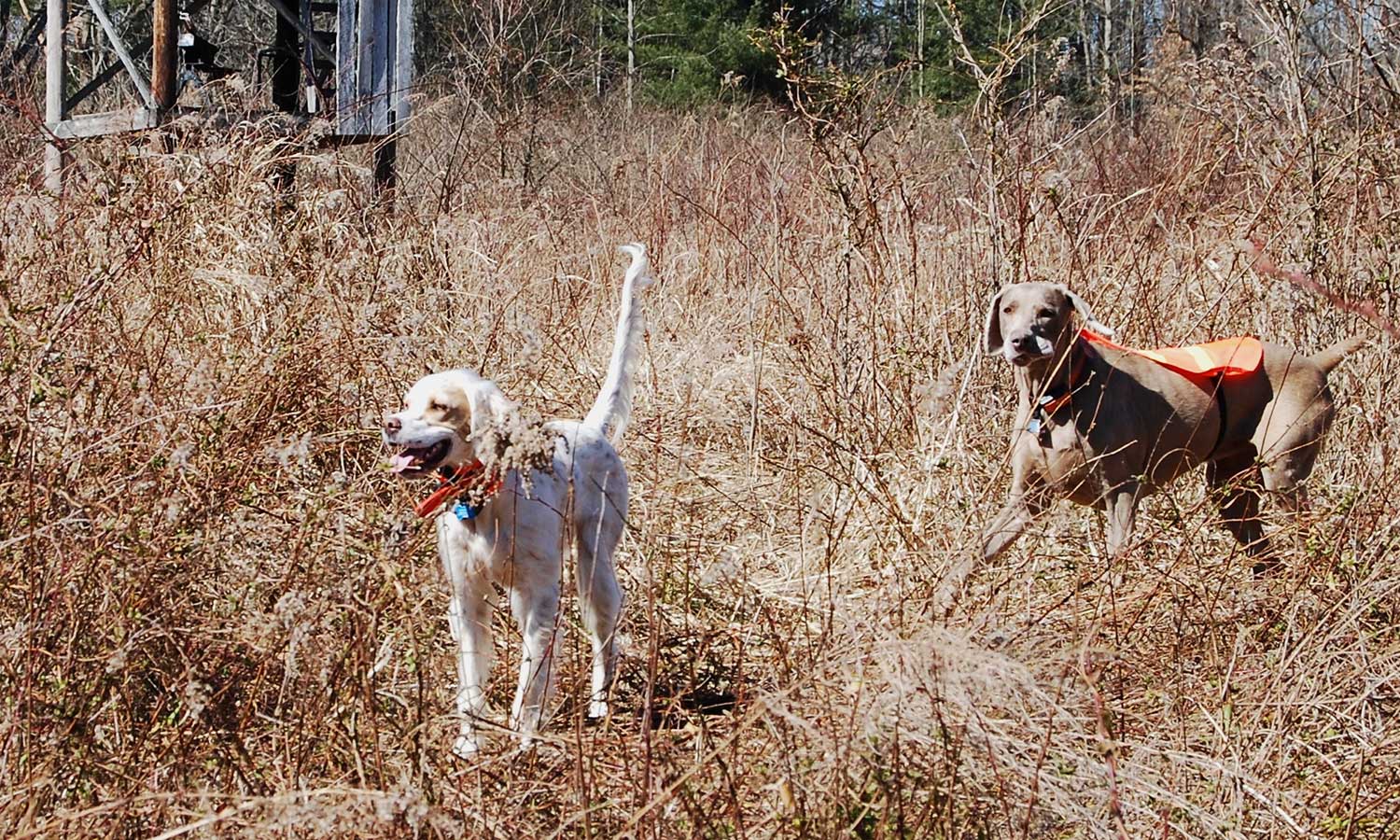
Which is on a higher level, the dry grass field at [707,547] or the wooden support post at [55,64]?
the wooden support post at [55,64]

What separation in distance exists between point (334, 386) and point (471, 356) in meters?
0.44

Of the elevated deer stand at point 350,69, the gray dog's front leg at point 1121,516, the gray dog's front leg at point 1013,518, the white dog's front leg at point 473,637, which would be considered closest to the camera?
the white dog's front leg at point 473,637

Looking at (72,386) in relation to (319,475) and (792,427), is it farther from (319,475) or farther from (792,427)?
(792,427)

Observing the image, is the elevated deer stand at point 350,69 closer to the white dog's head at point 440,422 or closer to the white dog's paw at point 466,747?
→ the white dog's head at point 440,422

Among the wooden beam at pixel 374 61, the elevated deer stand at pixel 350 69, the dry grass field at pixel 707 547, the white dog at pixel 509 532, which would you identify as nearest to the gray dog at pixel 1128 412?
the dry grass field at pixel 707 547

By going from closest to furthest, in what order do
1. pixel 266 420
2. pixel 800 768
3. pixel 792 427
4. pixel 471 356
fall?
pixel 800 768 → pixel 266 420 → pixel 471 356 → pixel 792 427

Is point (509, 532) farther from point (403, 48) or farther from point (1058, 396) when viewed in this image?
point (403, 48)

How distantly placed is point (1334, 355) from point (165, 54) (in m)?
4.95

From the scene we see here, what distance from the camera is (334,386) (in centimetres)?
396

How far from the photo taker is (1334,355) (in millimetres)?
4496

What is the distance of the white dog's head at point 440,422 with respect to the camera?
110 inches

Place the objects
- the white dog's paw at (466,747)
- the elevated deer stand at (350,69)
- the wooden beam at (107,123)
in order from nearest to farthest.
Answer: the white dog's paw at (466,747)
the wooden beam at (107,123)
the elevated deer stand at (350,69)

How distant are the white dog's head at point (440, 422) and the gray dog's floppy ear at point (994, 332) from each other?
1.88 m

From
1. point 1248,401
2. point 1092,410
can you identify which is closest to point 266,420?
point 1092,410
